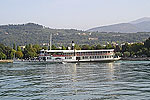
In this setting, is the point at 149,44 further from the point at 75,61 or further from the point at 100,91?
the point at 100,91

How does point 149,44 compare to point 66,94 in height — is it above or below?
above

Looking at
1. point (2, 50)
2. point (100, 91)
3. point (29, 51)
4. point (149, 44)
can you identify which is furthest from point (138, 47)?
point (100, 91)

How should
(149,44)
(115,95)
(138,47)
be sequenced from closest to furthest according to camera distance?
(115,95) → (149,44) → (138,47)

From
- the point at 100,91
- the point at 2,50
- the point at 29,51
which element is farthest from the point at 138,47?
the point at 100,91

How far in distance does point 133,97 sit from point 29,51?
105m

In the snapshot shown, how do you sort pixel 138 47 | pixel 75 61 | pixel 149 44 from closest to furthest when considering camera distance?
pixel 75 61 → pixel 149 44 → pixel 138 47

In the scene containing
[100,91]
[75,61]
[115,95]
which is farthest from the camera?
[75,61]

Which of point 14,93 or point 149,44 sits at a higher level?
point 149,44

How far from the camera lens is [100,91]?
29891mm

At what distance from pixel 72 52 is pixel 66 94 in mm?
70720

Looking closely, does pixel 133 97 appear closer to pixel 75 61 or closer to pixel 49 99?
pixel 49 99

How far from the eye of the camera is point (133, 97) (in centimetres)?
2680

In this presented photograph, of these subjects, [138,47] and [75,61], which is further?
[138,47]

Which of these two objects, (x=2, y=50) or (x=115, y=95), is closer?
(x=115, y=95)
